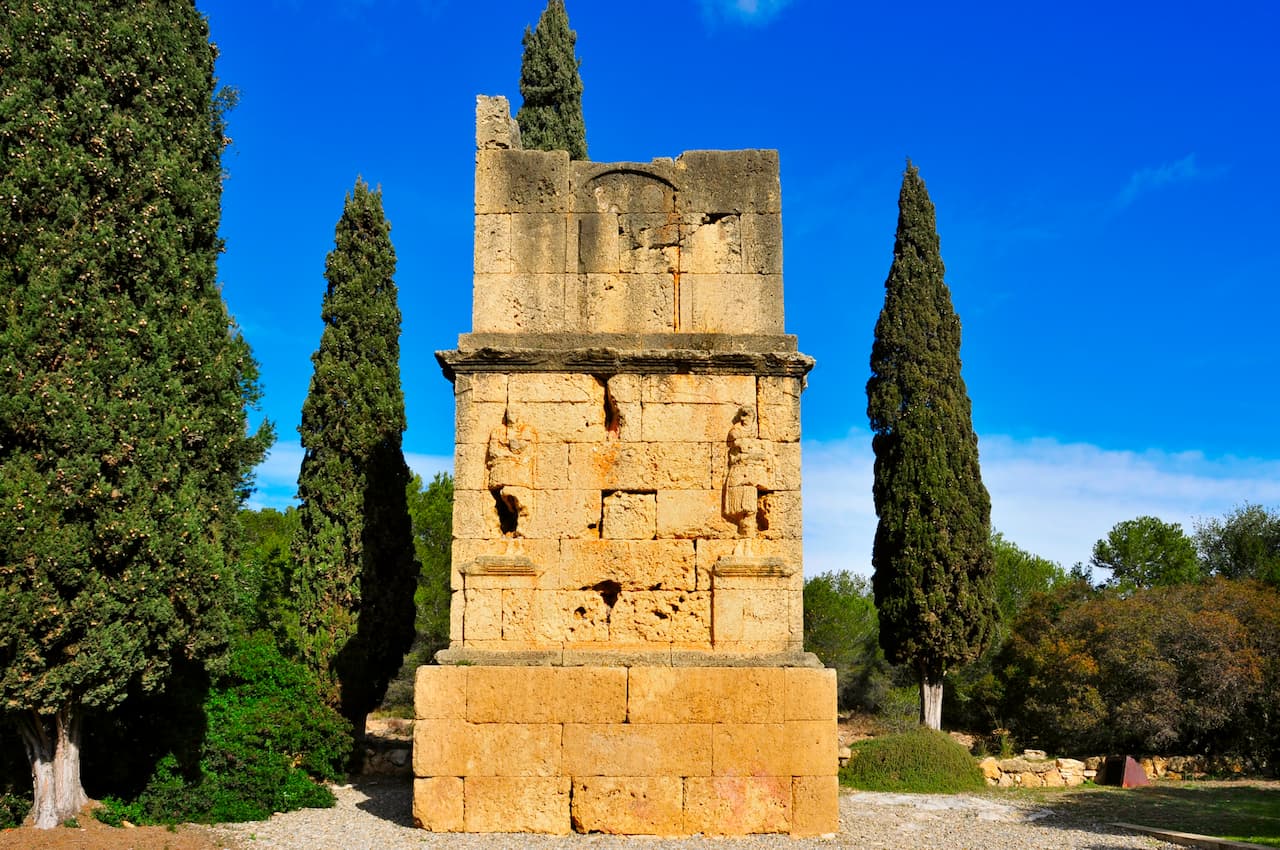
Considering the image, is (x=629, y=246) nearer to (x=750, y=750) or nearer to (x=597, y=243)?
(x=597, y=243)

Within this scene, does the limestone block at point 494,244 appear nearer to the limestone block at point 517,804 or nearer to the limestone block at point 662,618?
the limestone block at point 662,618

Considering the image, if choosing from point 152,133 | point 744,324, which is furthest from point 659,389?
point 152,133

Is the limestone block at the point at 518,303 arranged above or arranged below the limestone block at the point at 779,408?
above

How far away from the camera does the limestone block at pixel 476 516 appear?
7641mm

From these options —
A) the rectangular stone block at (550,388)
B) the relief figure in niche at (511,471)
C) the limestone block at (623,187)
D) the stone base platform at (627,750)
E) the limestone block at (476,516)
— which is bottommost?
the stone base platform at (627,750)

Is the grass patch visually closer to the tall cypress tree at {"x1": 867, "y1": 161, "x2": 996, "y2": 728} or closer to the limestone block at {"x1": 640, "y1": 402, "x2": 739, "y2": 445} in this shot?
the tall cypress tree at {"x1": 867, "y1": 161, "x2": 996, "y2": 728}

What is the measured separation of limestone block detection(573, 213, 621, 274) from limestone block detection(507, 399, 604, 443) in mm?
1162

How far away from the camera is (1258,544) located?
23.9 metres

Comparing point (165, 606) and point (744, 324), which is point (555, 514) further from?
point (165, 606)

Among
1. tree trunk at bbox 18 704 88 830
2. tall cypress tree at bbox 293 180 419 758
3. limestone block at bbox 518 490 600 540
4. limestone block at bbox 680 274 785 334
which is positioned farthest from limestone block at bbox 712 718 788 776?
tall cypress tree at bbox 293 180 419 758

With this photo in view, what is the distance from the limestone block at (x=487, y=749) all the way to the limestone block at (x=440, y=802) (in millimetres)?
63

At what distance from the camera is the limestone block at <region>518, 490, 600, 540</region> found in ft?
25.1

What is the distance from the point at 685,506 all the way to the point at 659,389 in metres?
0.96

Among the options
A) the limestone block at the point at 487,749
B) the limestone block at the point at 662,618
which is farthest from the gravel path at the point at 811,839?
the limestone block at the point at 662,618
